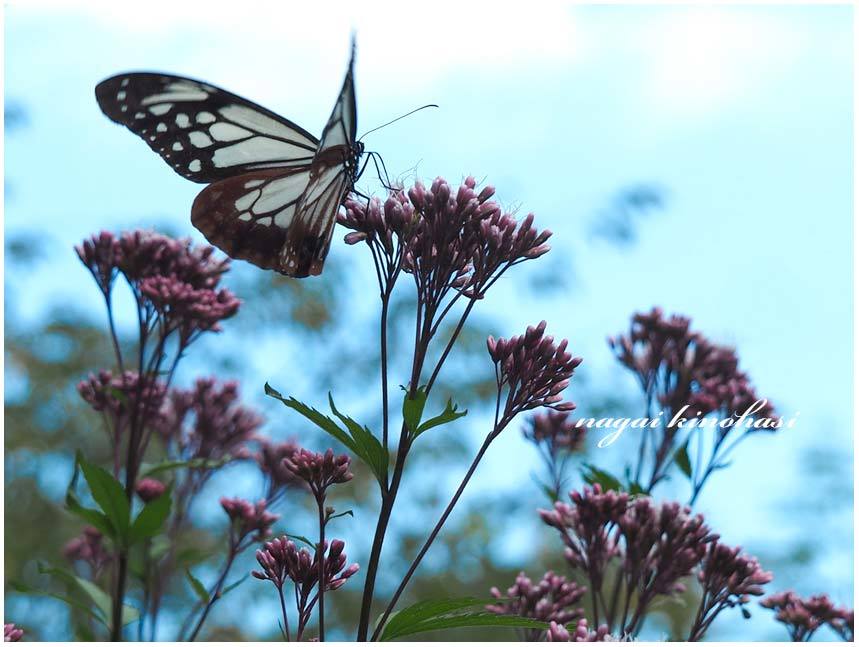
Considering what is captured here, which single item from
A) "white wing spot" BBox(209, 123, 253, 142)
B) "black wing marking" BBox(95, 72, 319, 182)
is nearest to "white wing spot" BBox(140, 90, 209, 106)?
"black wing marking" BBox(95, 72, 319, 182)

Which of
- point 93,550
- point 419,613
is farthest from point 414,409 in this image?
point 93,550

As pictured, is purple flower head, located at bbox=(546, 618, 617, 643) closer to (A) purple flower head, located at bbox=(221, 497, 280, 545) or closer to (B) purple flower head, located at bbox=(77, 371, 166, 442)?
(A) purple flower head, located at bbox=(221, 497, 280, 545)

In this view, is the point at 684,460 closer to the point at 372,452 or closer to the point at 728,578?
A: the point at 728,578

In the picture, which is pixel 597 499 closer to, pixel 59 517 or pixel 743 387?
pixel 743 387

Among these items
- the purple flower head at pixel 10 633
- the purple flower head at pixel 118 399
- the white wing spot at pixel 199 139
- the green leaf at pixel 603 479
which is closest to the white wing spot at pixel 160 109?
the white wing spot at pixel 199 139

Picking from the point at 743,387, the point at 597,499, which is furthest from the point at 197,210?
the point at 743,387

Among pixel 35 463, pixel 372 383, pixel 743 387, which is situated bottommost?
pixel 743 387
